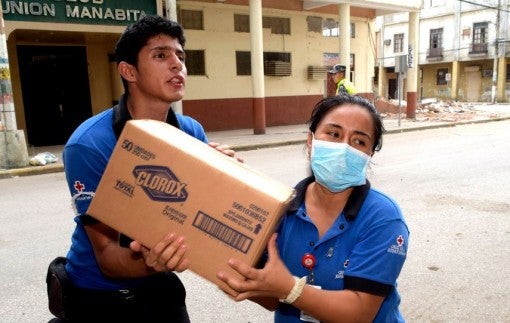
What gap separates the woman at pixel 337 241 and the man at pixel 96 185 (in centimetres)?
32

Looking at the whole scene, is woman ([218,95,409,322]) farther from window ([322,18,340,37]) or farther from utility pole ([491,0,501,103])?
utility pole ([491,0,501,103])

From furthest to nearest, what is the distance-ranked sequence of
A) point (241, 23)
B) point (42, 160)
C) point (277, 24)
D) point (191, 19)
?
point (277, 24) < point (241, 23) < point (191, 19) < point (42, 160)

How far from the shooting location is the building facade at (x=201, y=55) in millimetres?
11203

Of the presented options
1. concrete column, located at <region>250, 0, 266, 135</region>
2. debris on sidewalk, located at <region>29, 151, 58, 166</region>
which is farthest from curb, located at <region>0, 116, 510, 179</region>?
concrete column, located at <region>250, 0, 266, 135</region>

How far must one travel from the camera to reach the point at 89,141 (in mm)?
1473

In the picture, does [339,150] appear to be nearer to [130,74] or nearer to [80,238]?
[130,74]

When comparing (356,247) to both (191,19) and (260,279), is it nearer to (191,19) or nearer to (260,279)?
(260,279)

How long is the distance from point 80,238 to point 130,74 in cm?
63

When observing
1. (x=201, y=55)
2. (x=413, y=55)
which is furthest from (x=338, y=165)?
(x=413, y=55)

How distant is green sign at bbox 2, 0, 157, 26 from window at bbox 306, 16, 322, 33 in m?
6.84

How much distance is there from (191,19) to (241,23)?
194 centimetres

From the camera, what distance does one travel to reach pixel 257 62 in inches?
521

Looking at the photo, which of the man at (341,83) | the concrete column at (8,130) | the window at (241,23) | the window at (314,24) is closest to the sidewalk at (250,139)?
the concrete column at (8,130)

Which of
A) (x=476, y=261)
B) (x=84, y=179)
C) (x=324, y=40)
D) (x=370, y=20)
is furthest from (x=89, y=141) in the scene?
(x=370, y=20)
